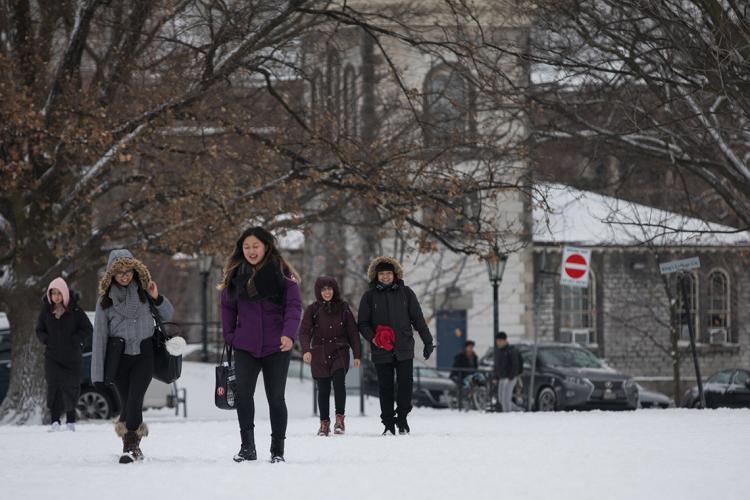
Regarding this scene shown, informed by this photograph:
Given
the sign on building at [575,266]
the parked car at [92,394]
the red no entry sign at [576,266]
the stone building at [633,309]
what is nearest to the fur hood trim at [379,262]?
the parked car at [92,394]

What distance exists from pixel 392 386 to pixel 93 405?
9.39 metres

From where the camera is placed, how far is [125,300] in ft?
38.7

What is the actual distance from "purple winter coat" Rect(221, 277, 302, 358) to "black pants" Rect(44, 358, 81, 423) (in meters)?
7.23

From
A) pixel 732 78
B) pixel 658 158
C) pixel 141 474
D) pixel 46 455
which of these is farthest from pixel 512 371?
pixel 141 474

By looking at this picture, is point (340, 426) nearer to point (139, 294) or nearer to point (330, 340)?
point (330, 340)

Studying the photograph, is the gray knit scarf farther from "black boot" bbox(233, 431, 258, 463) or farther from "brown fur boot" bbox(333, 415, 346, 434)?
"brown fur boot" bbox(333, 415, 346, 434)

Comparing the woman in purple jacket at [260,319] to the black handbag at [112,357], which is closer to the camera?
the woman in purple jacket at [260,319]

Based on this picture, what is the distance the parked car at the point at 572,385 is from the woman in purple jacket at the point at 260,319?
1796 cm

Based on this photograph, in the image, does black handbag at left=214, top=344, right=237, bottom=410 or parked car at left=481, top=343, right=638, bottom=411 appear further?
parked car at left=481, top=343, right=638, bottom=411

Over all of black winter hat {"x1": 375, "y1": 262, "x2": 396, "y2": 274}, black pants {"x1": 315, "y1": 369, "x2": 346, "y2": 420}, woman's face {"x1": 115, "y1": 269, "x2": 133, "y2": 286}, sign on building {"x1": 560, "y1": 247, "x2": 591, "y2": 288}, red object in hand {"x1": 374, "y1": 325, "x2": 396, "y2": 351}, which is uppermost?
sign on building {"x1": 560, "y1": 247, "x2": 591, "y2": 288}

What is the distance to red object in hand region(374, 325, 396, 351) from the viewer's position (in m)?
15.3

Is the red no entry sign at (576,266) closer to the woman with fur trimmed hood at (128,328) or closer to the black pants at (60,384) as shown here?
the black pants at (60,384)

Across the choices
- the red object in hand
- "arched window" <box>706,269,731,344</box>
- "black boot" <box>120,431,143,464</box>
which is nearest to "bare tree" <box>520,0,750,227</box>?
the red object in hand

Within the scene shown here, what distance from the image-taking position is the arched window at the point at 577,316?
45.9 m
